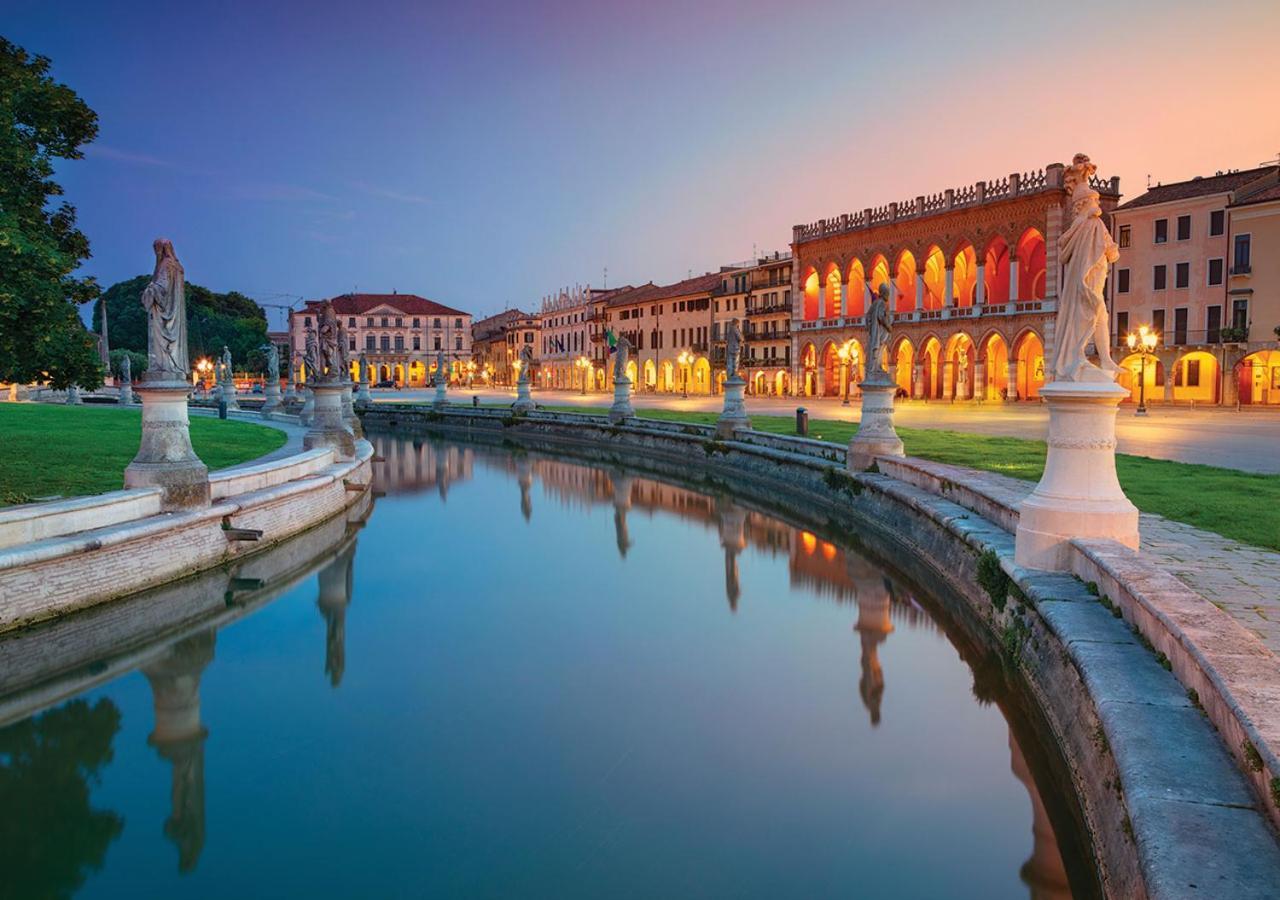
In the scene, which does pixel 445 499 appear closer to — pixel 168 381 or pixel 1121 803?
pixel 168 381

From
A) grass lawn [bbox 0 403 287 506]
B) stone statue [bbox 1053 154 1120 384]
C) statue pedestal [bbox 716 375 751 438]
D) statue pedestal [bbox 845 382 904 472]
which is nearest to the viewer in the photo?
stone statue [bbox 1053 154 1120 384]

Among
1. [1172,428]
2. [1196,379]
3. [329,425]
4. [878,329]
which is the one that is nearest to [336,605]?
[329,425]

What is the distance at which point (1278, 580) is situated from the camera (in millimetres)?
6973

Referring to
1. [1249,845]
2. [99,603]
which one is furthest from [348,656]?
[1249,845]

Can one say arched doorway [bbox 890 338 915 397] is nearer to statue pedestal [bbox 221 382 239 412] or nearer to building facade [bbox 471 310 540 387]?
statue pedestal [bbox 221 382 239 412]

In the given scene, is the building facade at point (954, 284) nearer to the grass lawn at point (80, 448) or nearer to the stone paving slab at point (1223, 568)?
the grass lawn at point (80, 448)

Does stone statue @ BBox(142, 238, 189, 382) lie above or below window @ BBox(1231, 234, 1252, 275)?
below

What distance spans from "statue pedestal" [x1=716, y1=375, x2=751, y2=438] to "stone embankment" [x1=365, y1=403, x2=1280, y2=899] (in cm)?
1275

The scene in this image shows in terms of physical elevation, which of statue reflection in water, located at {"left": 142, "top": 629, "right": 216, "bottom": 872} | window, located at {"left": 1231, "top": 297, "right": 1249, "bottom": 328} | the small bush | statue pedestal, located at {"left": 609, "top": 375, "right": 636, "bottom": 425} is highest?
window, located at {"left": 1231, "top": 297, "right": 1249, "bottom": 328}

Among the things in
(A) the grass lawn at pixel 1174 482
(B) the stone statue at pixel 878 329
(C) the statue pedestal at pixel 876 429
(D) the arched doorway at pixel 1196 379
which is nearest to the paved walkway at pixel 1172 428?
(A) the grass lawn at pixel 1174 482

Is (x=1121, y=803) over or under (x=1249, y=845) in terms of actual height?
under

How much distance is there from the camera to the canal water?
5176 mm

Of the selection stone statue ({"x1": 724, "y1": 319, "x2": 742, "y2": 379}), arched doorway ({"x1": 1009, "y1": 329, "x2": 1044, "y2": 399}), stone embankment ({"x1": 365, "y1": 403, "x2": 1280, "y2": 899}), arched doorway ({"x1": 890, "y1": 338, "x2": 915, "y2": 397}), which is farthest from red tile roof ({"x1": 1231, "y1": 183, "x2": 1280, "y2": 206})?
stone embankment ({"x1": 365, "y1": 403, "x2": 1280, "y2": 899})

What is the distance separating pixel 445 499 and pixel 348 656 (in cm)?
1251
